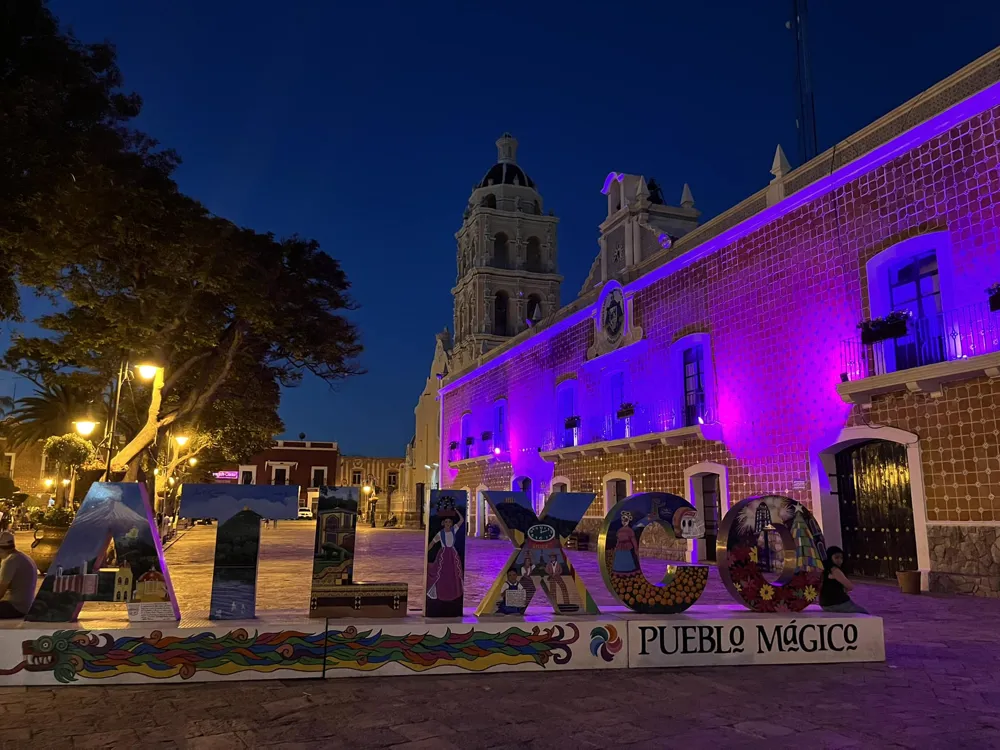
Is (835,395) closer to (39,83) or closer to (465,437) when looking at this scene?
(39,83)

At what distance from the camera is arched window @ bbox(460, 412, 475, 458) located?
29.5 meters

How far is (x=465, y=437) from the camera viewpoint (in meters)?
30.3

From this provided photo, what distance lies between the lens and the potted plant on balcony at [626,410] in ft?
57.5

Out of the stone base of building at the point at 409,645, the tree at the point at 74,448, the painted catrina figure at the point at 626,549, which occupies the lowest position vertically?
the stone base of building at the point at 409,645

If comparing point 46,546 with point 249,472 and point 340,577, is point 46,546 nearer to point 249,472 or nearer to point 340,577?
point 340,577

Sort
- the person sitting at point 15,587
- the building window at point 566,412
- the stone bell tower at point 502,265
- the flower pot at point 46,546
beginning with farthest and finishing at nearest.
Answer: the stone bell tower at point 502,265, the building window at point 566,412, the flower pot at point 46,546, the person sitting at point 15,587

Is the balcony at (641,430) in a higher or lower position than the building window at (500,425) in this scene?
lower

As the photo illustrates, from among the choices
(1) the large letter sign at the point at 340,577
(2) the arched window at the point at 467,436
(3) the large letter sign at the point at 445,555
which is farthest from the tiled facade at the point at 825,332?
(2) the arched window at the point at 467,436

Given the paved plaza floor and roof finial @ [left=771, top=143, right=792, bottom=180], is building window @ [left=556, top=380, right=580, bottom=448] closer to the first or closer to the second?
roof finial @ [left=771, top=143, right=792, bottom=180]

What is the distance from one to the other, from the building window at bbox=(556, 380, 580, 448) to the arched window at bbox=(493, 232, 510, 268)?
12.8 meters

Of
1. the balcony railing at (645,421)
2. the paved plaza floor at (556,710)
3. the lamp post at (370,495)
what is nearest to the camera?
the paved plaza floor at (556,710)

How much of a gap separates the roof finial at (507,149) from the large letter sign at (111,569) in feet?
106

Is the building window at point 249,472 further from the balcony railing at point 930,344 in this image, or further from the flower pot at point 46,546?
the balcony railing at point 930,344

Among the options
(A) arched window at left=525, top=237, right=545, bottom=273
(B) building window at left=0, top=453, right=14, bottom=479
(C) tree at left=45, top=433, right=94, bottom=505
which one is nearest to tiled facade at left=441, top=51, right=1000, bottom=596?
(C) tree at left=45, top=433, right=94, bottom=505
